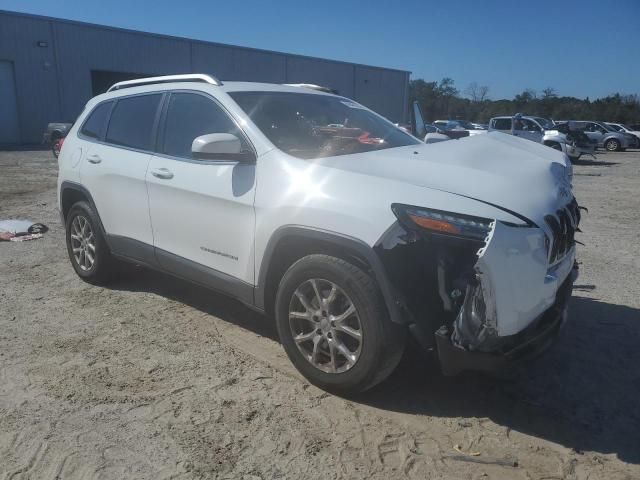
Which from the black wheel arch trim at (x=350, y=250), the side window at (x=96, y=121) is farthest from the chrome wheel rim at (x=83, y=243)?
the black wheel arch trim at (x=350, y=250)

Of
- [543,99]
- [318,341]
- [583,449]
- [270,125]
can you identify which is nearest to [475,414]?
[583,449]

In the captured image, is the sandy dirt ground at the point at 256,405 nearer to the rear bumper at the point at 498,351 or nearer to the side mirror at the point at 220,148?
the rear bumper at the point at 498,351

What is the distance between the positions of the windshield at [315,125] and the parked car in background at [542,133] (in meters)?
17.4

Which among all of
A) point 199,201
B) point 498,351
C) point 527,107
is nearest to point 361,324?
point 498,351

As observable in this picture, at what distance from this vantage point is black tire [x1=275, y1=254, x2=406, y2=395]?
2.85 m

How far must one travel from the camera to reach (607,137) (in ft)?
101

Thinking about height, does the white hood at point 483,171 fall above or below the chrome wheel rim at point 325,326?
above

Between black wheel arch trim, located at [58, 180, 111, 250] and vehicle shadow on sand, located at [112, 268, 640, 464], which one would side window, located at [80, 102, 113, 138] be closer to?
black wheel arch trim, located at [58, 180, 111, 250]

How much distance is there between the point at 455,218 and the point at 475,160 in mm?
718

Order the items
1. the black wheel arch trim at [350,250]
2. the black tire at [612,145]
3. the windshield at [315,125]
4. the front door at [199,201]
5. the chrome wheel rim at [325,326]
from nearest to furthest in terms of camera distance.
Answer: the black wheel arch trim at [350,250]
the chrome wheel rim at [325,326]
the front door at [199,201]
the windshield at [315,125]
the black tire at [612,145]

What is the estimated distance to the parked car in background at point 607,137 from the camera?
100ft

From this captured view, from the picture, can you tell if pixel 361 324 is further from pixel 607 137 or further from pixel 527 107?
pixel 527 107

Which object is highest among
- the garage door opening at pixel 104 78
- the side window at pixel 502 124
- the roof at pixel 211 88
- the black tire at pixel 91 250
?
the garage door opening at pixel 104 78

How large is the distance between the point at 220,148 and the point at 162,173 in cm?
91
